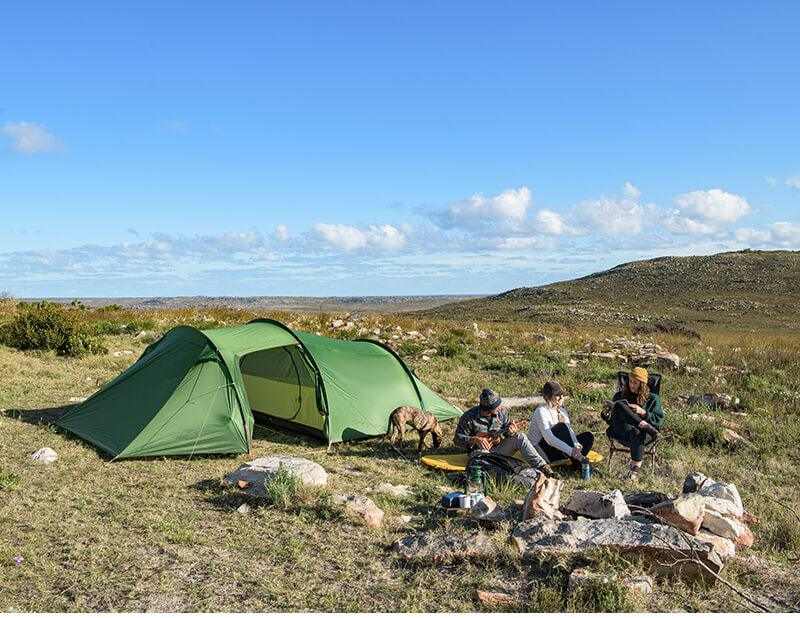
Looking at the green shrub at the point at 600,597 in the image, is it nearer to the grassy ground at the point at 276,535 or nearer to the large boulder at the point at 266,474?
the grassy ground at the point at 276,535

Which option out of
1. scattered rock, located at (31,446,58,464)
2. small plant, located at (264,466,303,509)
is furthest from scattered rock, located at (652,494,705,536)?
scattered rock, located at (31,446,58,464)

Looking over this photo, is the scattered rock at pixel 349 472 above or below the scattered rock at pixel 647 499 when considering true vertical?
below

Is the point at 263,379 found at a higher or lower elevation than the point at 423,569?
higher

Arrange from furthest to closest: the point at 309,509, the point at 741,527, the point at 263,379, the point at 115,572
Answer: the point at 263,379 → the point at 309,509 → the point at 741,527 → the point at 115,572

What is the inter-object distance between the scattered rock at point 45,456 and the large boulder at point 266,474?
96.2 inches

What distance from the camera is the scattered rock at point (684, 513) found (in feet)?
20.6

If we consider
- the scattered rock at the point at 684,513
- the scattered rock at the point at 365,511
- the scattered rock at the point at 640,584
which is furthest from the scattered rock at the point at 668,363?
the scattered rock at the point at 640,584

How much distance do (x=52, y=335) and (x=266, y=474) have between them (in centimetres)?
1221

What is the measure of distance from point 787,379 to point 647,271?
82138 millimetres

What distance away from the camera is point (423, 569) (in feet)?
19.4

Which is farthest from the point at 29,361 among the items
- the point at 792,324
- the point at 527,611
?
the point at 792,324

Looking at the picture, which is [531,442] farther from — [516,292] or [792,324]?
[516,292]

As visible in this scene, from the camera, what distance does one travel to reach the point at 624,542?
5738 mm

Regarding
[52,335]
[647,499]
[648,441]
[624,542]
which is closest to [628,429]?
[648,441]
